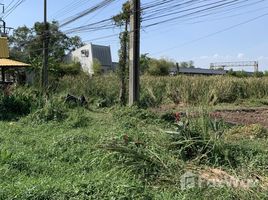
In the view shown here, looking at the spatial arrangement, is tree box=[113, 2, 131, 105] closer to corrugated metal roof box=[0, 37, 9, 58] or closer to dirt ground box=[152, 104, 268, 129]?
dirt ground box=[152, 104, 268, 129]

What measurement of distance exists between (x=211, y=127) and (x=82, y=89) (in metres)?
19.5

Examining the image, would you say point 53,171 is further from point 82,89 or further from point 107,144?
point 82,89

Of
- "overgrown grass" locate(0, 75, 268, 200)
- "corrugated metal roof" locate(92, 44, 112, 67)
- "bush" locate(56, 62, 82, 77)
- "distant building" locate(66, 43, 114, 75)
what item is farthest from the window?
"overgrown grass" locate(0, 75, 268, 200)

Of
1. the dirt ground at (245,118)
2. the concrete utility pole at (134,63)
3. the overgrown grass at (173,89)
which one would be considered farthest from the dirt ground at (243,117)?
the overgrown grass at (173,89)

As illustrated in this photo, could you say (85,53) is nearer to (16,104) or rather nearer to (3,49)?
(3,49)

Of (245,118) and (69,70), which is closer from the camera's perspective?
(245,118)

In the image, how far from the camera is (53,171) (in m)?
7.76

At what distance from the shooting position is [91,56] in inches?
2677

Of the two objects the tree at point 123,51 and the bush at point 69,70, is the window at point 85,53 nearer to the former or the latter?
the bush at point 69,70

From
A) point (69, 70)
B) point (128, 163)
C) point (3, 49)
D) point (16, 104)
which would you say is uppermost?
point (3, 49)

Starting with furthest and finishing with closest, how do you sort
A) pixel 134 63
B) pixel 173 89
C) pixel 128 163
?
pixel 173 89, pixel 134 63, pixel 128 163

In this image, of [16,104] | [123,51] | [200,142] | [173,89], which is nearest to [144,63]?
[173,89]

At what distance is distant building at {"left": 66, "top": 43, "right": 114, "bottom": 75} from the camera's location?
223 ft

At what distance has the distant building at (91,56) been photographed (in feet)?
223
